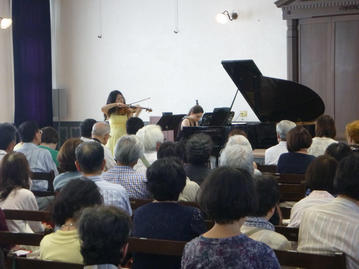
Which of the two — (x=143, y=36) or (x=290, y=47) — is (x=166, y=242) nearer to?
(x=290, y=47)

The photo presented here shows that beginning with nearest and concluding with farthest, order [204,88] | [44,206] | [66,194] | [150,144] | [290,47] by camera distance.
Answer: [66,194] → [44,206] → [150,144] → [290,47] → [204,88]

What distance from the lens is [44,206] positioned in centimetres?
495

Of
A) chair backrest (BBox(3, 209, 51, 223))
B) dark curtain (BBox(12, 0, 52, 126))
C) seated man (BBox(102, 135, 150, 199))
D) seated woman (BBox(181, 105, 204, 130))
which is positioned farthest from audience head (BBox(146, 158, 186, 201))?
dark curtain (BBox(12, 0, 52, 126))

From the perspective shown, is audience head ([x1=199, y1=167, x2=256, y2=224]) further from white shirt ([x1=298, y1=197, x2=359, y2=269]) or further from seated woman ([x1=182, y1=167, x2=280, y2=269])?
white shirt ([x1=298, y1=197, x2=359, y2=269])

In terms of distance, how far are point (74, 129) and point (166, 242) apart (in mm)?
9610

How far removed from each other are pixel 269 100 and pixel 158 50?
3.71 meters

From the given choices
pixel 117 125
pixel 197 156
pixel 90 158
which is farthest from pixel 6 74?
pixel 90 158

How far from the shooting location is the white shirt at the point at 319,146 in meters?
5.66

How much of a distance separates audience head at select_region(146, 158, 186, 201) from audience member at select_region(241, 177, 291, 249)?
46cm

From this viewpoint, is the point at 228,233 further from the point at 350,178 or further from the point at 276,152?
the point at 276,152

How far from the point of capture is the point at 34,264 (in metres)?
2.46

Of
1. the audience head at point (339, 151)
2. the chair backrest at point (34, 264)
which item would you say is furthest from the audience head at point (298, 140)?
the chair backrest at point (34, 264)

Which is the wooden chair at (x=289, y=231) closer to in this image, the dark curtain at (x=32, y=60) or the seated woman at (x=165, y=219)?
the seated woman at (x=165, y=219)

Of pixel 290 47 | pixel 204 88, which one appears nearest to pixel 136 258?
pixel 290 47
